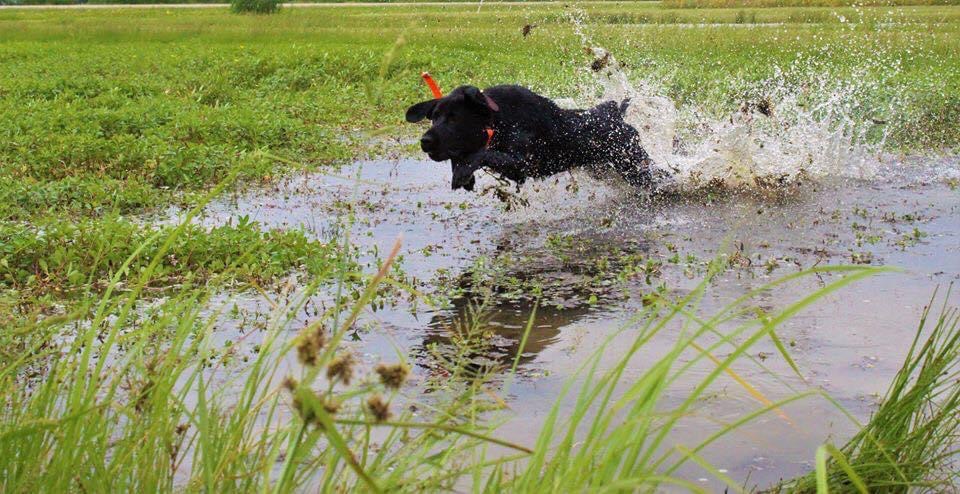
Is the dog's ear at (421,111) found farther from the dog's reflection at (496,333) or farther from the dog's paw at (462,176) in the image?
the dog's reflection at (496,333)

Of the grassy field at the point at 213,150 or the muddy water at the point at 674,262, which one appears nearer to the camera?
the grassy field at the point at 213,150

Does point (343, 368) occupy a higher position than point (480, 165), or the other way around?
point (343, 368)

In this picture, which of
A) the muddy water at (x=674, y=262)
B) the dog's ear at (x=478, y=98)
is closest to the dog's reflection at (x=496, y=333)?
the muddy water at (x=674, y=262)

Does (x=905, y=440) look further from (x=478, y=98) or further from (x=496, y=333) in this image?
(x=478, y=98)

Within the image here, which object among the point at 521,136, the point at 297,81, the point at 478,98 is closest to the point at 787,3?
the point at 297,81

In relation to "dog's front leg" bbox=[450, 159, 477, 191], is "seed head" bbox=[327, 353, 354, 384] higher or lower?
higher

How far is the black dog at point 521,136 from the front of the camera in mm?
7852

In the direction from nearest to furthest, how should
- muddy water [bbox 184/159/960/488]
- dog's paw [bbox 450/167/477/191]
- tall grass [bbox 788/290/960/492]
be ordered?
tall grass [bbox 788/290/960/492] < muddy water [bbox 184/159/960/488] < dog's paw [bbox 450/167/477/191]

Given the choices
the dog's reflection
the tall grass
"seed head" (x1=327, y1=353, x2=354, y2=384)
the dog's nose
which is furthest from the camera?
the dog's nose

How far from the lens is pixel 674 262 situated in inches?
282

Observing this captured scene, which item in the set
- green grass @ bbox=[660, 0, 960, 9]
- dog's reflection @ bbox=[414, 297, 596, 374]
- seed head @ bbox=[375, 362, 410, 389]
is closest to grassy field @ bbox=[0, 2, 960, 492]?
seed head @ bbox=[375, 362, 410, 389]

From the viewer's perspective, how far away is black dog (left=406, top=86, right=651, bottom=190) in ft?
25.8

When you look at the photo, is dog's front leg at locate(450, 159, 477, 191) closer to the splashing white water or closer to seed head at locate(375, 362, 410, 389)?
the splashing white water

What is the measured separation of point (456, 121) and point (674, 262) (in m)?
1.82
